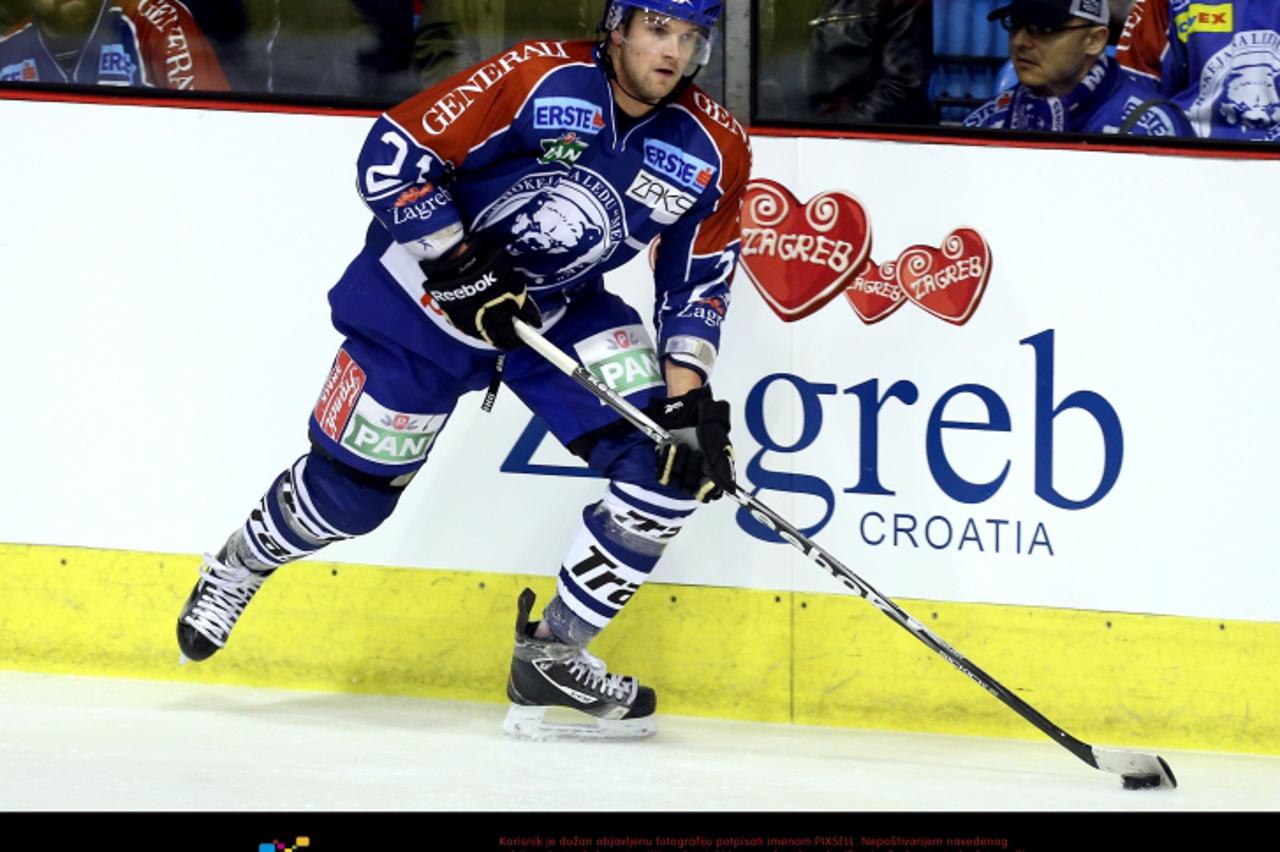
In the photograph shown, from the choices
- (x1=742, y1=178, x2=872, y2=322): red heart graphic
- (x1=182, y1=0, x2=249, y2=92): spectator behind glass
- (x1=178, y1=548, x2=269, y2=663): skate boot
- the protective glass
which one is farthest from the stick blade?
(x1=182, y1=0, x2=249, y2=92): spectator behind glass

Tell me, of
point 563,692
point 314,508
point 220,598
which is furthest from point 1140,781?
point 220,598

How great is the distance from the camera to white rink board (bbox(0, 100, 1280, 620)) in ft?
11.8

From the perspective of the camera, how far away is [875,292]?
144 inches

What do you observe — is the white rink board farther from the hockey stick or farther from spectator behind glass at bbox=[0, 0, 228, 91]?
the hockey stick

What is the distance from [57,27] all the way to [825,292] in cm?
162

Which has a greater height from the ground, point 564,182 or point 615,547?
point 564,182

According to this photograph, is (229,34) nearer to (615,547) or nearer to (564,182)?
(564,182)

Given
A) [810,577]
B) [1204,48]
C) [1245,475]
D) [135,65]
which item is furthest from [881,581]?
[135,65]

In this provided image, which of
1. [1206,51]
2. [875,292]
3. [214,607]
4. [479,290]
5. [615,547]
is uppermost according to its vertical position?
[1206,51]

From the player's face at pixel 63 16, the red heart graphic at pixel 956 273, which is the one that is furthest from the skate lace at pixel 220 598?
the red heart graphic at pixel 956 273

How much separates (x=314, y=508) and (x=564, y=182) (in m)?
0.73

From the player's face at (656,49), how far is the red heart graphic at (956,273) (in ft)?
2.43

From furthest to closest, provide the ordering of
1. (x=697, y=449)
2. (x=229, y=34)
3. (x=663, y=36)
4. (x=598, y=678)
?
(x=229, y=34) < (x=598, y=678) < (x=697, y=449) < (x=663, y=36)

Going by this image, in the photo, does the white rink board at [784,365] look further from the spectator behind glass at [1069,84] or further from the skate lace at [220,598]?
the skate lace at [220,598]
